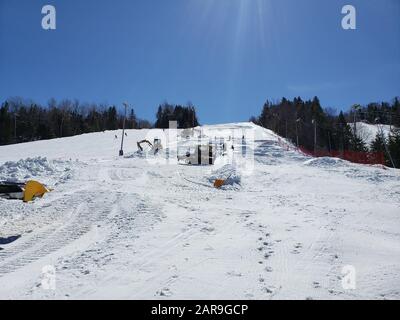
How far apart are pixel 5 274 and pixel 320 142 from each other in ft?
294

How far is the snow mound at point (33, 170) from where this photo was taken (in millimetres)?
17231

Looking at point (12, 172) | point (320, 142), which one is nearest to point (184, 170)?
point (12, 172)

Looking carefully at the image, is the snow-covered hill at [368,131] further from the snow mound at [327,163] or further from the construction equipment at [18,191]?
the construction equipment at [18,191]

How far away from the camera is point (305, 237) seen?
27.8 ft

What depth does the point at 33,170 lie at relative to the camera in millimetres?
18547

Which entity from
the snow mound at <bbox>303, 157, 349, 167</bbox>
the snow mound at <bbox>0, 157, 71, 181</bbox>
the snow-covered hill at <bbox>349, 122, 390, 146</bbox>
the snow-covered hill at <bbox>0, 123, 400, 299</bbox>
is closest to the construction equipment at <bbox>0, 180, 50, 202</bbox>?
the snow-covered hill at <bbox>0, 123, 400, 299</bbox>

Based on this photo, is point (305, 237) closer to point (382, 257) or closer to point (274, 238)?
point (274, 238)

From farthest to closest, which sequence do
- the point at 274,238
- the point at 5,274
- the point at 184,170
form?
the point at 184,170, the point at 274,238, the point at 5,274

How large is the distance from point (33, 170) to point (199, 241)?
A: 13.2 m

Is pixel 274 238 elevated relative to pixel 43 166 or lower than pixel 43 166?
lower

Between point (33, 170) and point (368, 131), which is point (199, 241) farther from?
point (368, 131)

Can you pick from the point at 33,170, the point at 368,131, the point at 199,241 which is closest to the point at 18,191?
the point at 199,241

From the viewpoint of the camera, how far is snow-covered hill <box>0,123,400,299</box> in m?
5.78

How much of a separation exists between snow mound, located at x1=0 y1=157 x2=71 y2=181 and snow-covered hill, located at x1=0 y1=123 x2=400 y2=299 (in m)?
0.19
